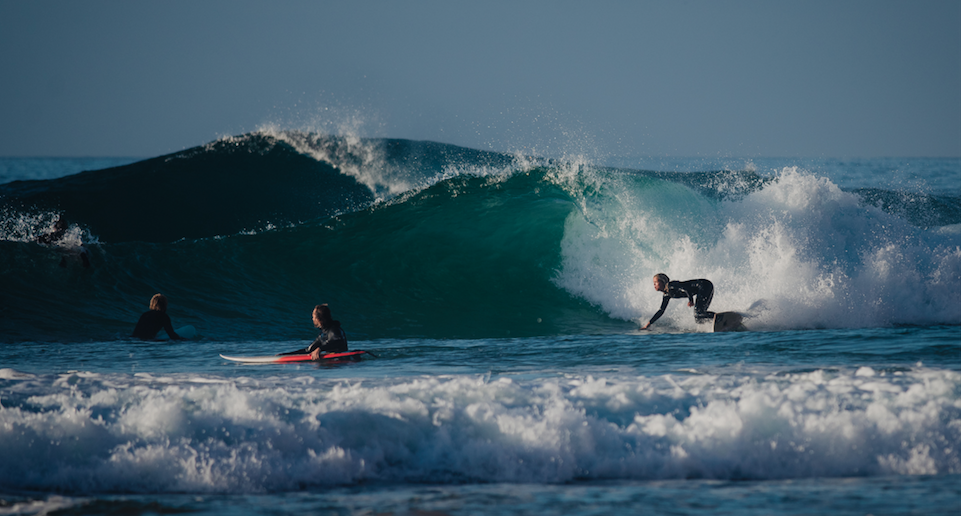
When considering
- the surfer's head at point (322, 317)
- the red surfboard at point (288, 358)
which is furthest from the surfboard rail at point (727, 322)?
the surfer's head at point (322, 317)

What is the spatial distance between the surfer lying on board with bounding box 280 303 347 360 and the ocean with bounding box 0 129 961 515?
0.40m

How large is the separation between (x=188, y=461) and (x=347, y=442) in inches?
38.3

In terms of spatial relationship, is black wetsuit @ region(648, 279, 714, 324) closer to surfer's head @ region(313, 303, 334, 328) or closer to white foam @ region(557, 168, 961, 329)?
white foam @ region(557, 168, 961, 329)

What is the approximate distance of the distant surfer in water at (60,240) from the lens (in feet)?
40.5

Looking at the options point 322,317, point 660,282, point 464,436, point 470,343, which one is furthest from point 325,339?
point 660,282

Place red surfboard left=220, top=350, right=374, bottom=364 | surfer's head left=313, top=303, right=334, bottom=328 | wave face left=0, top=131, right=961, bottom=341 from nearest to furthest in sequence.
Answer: red surfboard left=220, top=350, right=374, bottom=364 < surfer's head left=313, top=303, right=334, bottom=328 < wave face left=0, top=131, right=961, bottom=341

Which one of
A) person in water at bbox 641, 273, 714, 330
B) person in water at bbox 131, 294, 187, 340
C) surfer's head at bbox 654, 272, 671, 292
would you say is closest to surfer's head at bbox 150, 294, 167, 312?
person in water at bbox 131, 294, 187, 340

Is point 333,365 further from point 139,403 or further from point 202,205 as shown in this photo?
point 202,205

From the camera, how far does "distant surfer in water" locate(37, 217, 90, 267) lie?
12344 mm

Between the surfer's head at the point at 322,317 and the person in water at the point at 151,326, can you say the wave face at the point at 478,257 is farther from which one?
the surfer's head at the point at 322,317

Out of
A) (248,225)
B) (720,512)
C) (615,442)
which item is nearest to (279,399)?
(615,442)

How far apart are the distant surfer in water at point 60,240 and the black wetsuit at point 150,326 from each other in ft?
12.2

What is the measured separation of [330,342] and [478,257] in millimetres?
6222

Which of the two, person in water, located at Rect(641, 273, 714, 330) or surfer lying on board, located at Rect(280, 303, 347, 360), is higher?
person in water, located at Rect(641, 273, 714, 330)
